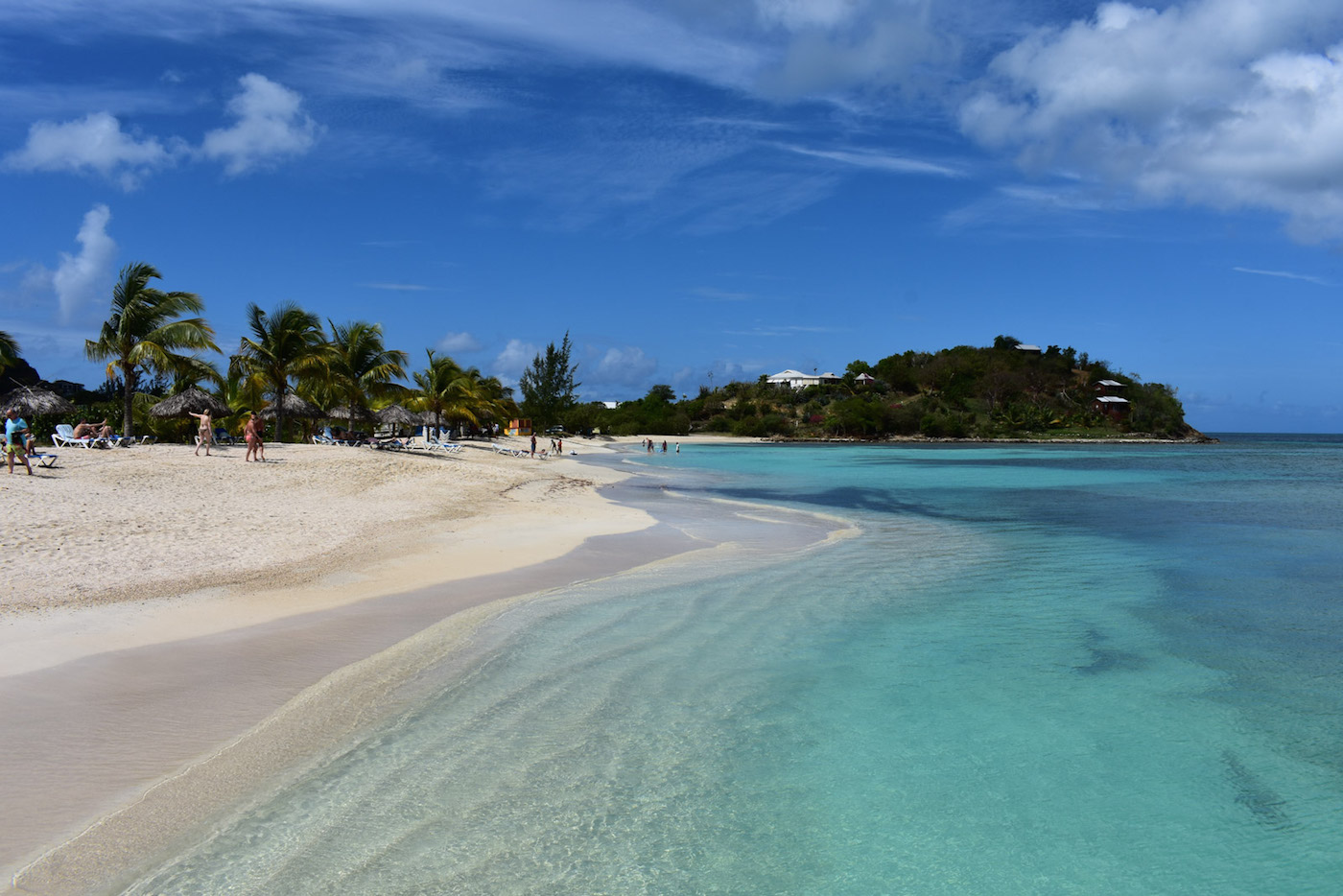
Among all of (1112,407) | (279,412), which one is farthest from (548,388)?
(1112,407)

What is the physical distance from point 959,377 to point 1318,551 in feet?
306

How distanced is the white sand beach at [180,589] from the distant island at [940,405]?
6772cm

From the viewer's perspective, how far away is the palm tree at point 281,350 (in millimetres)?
28531

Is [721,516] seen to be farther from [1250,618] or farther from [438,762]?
[438,762]

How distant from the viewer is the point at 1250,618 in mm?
9406

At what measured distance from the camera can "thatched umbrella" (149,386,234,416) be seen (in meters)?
27.4

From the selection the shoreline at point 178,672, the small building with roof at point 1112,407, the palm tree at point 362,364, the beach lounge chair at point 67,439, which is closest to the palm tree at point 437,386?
the palm tree at point 362,364

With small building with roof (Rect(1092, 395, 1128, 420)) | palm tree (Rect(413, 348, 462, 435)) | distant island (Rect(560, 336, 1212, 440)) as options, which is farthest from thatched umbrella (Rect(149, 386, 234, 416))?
small building with roof (Rect(1092, 395, 1128, 420))

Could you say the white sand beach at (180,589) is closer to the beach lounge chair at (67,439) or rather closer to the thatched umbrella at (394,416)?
the beach lounge chair at (67,439)

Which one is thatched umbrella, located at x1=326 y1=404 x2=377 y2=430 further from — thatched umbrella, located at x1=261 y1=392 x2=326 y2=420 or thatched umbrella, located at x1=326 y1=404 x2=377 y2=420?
thatched umbrella, located at x1=261 y1=392 x2=326 y2=420

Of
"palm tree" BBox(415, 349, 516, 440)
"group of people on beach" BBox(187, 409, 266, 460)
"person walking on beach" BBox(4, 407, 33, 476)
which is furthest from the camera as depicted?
"palm tree" BBox(415, 349, 516, 440)

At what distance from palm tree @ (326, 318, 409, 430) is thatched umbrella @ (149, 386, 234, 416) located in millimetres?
4325

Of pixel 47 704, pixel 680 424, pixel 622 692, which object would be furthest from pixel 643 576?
pixel 680 424

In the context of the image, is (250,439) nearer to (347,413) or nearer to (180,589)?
(180,589)
